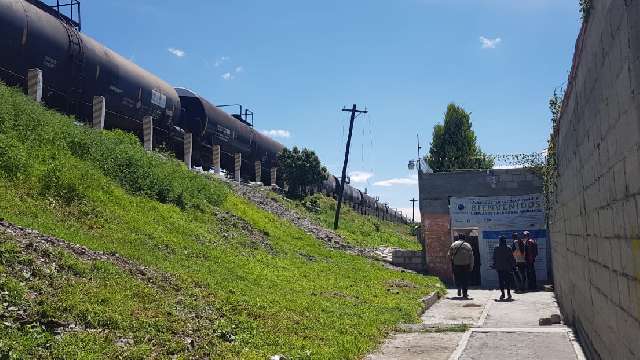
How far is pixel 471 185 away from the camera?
19.1m

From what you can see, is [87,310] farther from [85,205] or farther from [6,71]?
[6,71]

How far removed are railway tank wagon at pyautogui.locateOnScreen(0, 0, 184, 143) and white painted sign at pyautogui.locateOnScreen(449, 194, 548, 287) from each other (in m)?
12.4

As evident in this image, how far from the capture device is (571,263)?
7.60m

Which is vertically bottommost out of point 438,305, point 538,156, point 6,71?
point 438,305

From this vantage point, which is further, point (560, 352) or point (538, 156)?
point (538, 156)

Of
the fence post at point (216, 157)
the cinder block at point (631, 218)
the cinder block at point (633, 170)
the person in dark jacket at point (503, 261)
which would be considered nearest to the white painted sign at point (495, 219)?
A: the person in dark jacket at point (503, 261)

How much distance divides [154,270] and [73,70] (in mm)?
11390

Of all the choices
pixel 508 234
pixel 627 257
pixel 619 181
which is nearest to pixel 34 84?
pixel 508 234

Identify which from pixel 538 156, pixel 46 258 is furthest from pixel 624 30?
pixel 538 156

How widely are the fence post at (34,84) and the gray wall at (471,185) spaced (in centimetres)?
1280

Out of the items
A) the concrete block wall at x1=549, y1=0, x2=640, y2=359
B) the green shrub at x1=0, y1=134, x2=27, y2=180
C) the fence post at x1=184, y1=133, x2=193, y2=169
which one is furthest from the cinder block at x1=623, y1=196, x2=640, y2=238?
the fence post at x1=184, y1=133, x2=193, y2=169

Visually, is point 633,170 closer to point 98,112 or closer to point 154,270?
point 154,270

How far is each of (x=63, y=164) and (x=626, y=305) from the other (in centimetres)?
1159

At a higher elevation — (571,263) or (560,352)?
(571,263)
